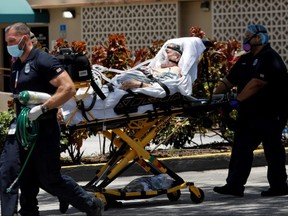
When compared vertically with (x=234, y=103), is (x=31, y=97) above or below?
above

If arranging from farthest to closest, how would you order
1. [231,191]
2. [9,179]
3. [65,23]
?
[65,23] < [231,191] < [9,179]

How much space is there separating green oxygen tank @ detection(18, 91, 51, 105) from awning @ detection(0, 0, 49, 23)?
58.2ft

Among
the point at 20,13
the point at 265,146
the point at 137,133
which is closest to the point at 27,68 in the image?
the point at 137,133

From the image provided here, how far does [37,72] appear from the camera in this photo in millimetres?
9242

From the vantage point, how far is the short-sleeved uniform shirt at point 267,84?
1141cm

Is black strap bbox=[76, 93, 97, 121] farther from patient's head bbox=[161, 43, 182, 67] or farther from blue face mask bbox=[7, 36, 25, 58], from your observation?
blue face mask bbox=[7, 36, 25, 58]

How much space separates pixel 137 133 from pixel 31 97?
2302 mm

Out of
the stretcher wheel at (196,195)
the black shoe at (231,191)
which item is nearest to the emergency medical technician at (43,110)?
the stretcher wheel at (196,195)

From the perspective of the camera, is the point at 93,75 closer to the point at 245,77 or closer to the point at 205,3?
the point at 245,77

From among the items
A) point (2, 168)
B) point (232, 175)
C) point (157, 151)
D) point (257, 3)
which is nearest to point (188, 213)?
point (232, 175)

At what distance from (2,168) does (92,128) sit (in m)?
1.86

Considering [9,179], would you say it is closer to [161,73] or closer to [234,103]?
[161,73]

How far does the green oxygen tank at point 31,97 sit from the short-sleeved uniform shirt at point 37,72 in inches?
4.9

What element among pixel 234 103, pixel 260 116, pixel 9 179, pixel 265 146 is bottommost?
pixel 265 146
